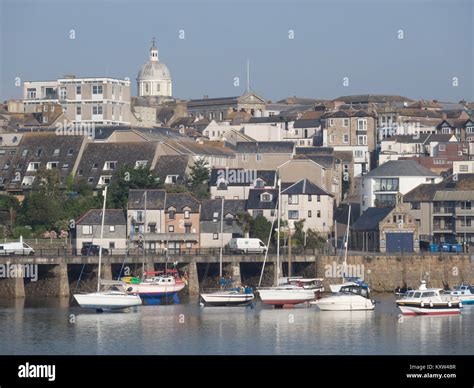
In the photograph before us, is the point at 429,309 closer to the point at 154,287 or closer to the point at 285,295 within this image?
the point at 285,295

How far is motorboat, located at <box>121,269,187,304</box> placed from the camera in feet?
247

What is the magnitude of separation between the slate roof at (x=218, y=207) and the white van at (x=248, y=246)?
3.73 metres

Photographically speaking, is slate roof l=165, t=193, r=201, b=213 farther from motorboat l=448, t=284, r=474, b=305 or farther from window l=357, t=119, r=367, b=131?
window l=357, t=119, r=367, b=131

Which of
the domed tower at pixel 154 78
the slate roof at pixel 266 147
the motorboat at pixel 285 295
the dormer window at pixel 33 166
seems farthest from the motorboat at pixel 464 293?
the domed tower at pixel 154 78

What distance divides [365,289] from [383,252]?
45.3ft

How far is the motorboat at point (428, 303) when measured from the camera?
6931cm

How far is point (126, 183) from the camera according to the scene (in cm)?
9494

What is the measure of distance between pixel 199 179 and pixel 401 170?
1371 centimetres

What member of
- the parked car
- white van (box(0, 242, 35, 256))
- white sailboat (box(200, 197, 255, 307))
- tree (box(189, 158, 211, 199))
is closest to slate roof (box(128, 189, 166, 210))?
the parked car

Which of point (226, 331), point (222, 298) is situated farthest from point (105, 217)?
point (226, 331)

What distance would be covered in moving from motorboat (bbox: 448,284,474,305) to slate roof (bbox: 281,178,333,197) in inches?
838
